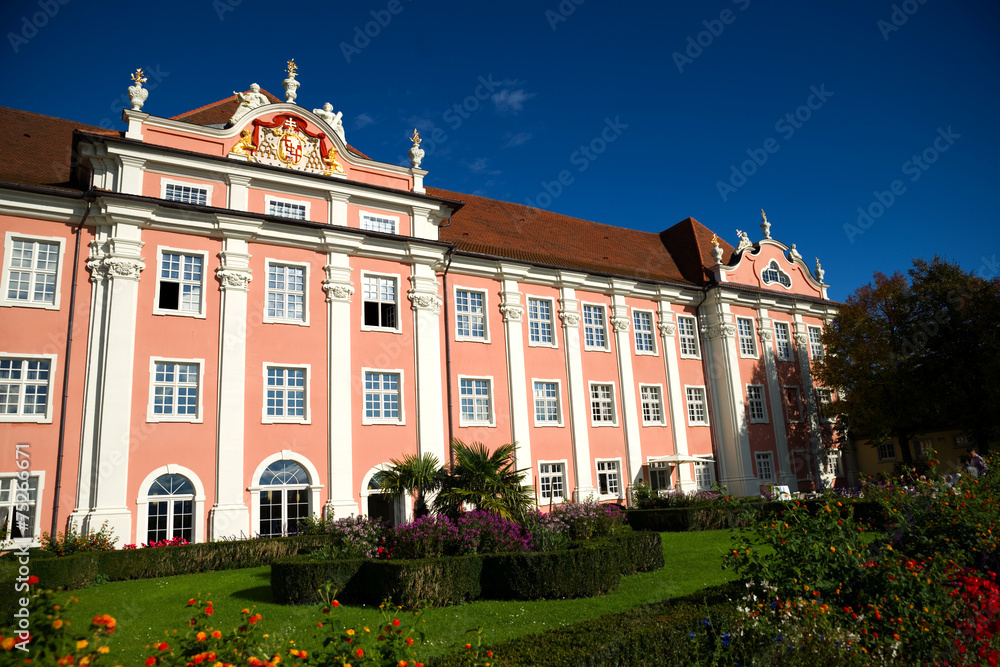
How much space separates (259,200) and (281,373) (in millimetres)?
6040

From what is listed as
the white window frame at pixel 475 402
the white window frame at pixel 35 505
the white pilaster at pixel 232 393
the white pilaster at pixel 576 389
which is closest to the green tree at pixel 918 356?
Result: the white pilaster at pixel 576 389

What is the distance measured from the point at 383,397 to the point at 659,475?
13.3 m

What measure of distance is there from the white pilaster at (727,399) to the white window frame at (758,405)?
2.51ft

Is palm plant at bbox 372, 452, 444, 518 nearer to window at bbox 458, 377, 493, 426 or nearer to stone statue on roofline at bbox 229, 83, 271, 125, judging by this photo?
window at bbox 458, 377, 493, 426

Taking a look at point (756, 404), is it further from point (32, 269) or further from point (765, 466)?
point (32, 269)

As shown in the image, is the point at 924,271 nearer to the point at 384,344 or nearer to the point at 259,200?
the point at 384,344

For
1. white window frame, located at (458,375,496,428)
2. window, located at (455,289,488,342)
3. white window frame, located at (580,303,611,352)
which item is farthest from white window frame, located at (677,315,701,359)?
white window frame, located at (458,375,496,428)

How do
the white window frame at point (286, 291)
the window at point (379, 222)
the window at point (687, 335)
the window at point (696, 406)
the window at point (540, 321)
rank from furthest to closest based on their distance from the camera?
the window at point (687, 335)
the window at point (696, 406)
the window at point (540, 321)
the window at point (379, 222)
the white window frame at point (286, 291)

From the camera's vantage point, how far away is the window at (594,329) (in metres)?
29.0

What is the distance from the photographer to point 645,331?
31.0 metres

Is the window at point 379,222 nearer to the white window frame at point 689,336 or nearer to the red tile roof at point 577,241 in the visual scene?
the red tile roof at point 577,241

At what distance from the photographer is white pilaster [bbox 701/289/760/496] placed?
30.8 metres

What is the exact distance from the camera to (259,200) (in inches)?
887

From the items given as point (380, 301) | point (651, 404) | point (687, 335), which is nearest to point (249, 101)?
point (380, 301)
